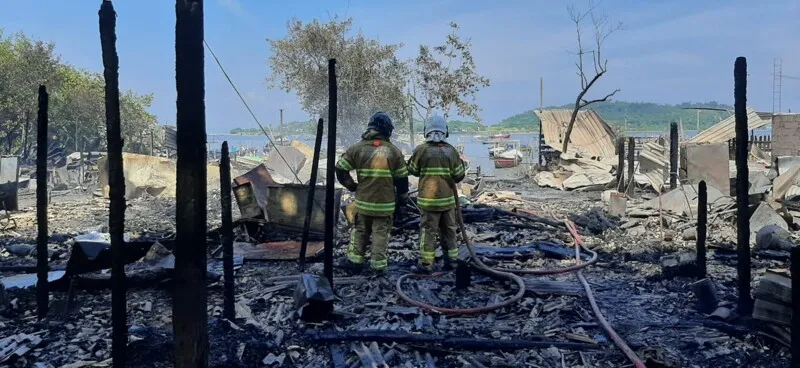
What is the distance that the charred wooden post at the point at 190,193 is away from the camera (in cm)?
277

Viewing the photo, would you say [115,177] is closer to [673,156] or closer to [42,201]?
[42,201]

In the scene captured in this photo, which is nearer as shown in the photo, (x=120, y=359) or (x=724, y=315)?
(x=120, y=359)

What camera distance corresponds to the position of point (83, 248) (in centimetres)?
615

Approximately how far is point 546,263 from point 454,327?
3263 millimetres

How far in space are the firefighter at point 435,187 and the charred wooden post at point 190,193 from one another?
4636 millimetres

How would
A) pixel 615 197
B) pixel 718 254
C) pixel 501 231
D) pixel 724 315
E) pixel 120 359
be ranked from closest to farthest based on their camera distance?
1. pixel 120 359
2. pixel 724 315
3. pixel 718 254
4. pixel 501 231
5. pixel 615 197

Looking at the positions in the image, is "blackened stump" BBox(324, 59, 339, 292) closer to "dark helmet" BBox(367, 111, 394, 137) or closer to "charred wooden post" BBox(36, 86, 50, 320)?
"dark helmet" BBox(367, 111, 394, 137)

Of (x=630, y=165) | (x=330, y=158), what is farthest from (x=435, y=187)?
(x=630, y=165)

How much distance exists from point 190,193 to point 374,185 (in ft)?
14.1

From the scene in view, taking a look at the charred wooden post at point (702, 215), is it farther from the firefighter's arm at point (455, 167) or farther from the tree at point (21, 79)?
the tree at point (21, 79)

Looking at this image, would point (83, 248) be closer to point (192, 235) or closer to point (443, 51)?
point (192, 235)

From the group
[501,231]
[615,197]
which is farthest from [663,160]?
[501,231]

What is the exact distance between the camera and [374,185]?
706cm

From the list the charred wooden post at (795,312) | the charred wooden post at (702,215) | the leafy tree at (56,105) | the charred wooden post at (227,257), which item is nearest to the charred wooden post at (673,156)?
the charred wooden post at (702,215)
